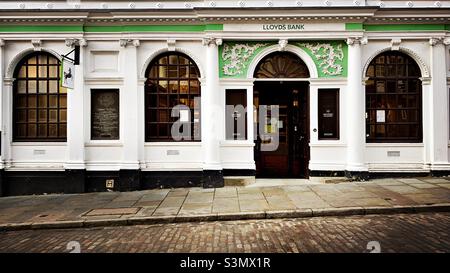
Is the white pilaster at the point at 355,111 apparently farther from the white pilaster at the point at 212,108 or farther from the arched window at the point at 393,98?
the white pilaster at the point at 212,108

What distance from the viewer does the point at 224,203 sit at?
8.34 metres

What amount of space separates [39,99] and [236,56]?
665cm

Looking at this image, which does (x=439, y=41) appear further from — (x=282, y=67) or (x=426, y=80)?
(x=282, y=67)

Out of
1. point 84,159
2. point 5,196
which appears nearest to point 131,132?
point 84,159

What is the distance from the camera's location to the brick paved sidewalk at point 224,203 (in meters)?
7.29

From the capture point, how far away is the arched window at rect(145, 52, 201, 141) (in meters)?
10.8

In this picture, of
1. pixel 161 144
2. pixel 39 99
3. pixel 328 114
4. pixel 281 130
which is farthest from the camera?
pixel 281 130

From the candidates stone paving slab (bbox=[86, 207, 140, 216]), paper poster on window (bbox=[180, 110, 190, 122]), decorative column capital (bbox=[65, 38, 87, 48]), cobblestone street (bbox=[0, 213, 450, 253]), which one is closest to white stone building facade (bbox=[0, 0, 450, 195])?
decorative column capital (bbox=[65, 38, 87, 48])

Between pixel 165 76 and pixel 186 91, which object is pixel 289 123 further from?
pixel 165 76

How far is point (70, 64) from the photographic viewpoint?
9766 mm

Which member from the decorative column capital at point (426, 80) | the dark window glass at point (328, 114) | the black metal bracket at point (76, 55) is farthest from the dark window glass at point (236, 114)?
the decorative column capital at point (426, 80)

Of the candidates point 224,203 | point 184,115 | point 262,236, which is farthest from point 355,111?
point 262,236

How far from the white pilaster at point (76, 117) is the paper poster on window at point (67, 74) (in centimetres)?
59

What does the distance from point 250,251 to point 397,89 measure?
27.6 ft
